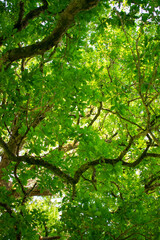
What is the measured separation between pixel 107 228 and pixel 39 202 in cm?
936

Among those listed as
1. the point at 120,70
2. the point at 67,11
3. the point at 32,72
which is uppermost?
the point at 120,70

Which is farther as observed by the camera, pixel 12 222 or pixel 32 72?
pixel 12 222

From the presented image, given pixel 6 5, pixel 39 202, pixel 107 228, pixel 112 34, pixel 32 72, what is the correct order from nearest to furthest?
pixel 107 228 < pixel 32 72 < pixel 6 5 < pixel 112 34 < pixel 39 202

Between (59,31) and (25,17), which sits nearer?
(59,31)

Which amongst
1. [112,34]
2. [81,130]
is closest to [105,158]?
[81,130]

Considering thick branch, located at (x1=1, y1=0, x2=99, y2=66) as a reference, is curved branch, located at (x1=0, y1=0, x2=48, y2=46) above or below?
above

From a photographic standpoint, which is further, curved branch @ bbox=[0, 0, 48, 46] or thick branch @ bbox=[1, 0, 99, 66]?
curved branch @ bbox=[0, 0, 48, 46]

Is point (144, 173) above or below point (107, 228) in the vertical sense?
above

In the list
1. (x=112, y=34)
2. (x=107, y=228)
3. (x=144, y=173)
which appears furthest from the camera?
(x=112, y=34)

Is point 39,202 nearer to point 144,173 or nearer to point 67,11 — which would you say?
point 144,173

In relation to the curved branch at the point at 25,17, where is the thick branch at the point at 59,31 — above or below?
below

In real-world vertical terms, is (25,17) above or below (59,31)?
above

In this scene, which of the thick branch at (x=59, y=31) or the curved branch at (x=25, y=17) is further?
the curved branch at (x=25, y=17)

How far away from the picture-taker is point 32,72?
148 inches
